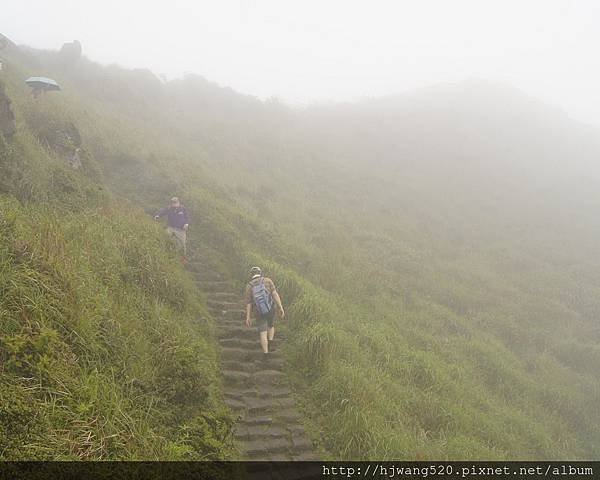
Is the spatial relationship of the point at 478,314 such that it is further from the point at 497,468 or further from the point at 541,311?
the point at 497,468

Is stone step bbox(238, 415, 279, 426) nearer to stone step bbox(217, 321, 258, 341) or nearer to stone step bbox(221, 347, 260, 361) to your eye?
stone step bbox(221, 347, 260, 361)

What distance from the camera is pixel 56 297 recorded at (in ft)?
18.8

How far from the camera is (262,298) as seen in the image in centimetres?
854

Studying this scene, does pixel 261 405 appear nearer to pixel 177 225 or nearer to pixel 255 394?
pixel 255 394

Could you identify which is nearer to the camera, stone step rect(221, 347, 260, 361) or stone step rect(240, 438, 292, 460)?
stone step rect(240, 438, 292, 460)

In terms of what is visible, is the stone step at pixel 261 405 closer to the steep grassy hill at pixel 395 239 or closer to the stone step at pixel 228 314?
the steep grassy hill at pixel 395 239

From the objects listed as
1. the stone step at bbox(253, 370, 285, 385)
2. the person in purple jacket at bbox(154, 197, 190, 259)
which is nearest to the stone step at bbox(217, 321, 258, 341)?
the stone step at bbox(253, 370, 285, 385)

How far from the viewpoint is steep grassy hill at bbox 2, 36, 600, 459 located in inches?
336

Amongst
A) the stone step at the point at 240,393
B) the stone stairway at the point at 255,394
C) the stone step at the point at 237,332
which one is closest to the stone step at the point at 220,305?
the stone stairway at the point at 255,394

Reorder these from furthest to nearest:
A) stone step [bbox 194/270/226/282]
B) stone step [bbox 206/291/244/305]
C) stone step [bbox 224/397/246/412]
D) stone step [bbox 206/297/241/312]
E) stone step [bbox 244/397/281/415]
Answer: stone step [bbox 194/270/226/282]
stone step [bbox 206/291/244/305]
stone step [bbox 206/297/241/312]
stone step [bbox 244/397/281/415]
stone step [bbox 224/397/246/412]

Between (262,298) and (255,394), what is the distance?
1787 mm

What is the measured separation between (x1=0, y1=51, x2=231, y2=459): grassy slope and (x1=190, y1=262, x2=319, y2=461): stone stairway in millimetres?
399

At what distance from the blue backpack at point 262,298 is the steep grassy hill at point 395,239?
43.3 inches

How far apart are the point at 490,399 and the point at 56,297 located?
29.4ft
